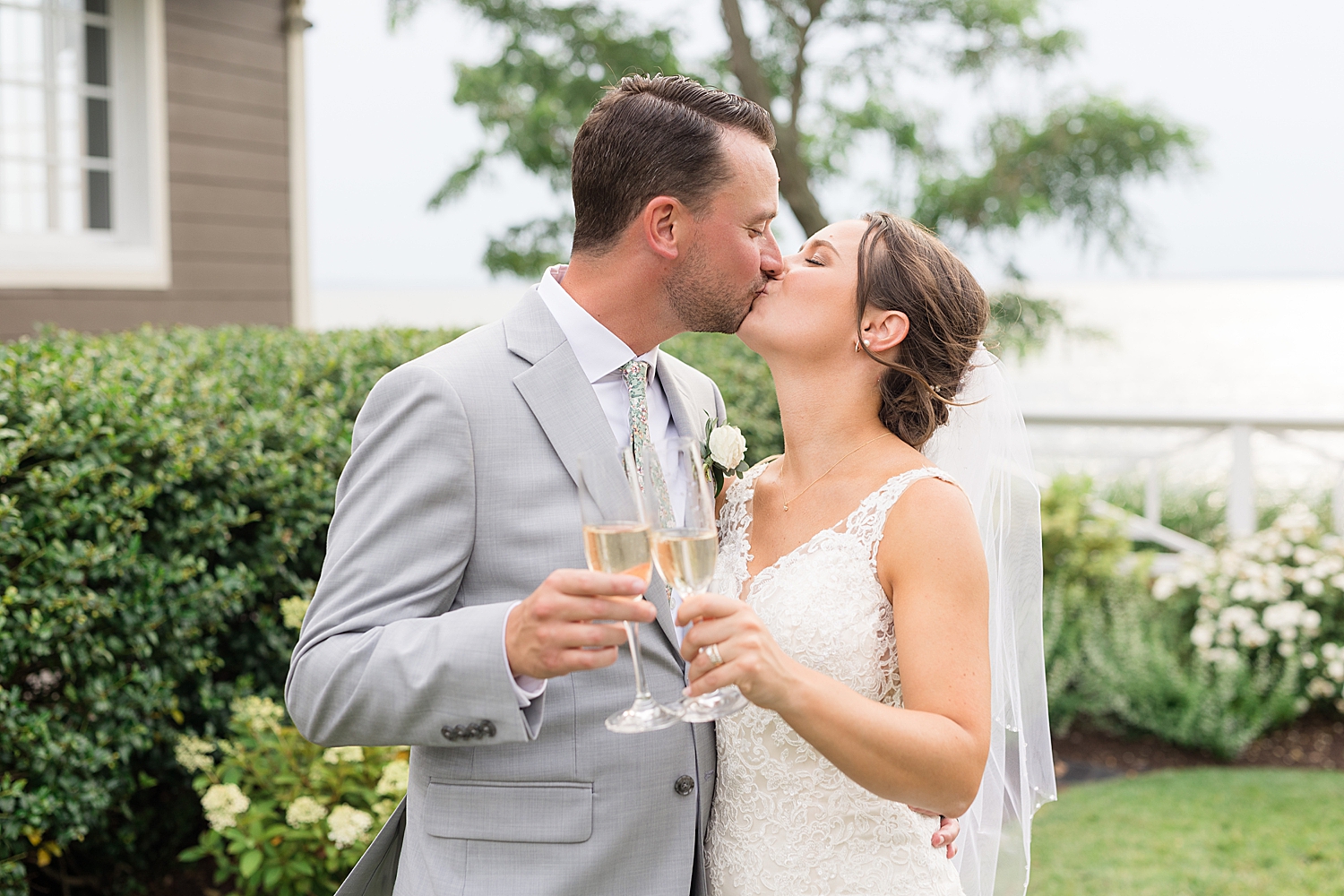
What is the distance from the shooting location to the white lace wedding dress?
91.2 inches

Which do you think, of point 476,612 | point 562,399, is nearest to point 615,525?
point 476,612

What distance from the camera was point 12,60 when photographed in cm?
718

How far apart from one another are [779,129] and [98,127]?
18.3 feet

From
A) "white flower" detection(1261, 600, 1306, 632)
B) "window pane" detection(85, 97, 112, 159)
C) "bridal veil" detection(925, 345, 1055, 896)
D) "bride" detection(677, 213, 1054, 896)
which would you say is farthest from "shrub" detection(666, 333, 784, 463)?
"window pane" detection(85, 97, 112, 159)

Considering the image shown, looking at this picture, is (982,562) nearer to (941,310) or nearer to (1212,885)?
(941,310)

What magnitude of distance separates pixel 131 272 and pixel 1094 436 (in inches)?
344

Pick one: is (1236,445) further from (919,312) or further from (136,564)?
(136,564)

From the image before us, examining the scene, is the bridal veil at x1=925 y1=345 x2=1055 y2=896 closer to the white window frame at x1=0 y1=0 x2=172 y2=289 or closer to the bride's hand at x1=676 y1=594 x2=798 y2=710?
the bride's hand at x1=676 y1=594 x2=798 y2=710

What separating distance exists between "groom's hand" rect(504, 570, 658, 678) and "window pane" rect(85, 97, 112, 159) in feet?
24.7

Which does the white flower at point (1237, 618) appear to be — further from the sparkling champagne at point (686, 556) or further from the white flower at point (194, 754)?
the sparkling champagne at point (686, 556)

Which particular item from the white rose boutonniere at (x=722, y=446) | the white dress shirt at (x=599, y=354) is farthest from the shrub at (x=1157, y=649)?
the white dress shirt at (x=599, y=354)

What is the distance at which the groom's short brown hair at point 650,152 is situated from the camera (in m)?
2.34

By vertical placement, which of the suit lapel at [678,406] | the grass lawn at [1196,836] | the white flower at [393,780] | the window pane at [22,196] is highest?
the window pane at [22,196]

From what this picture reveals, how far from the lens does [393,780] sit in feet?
11.3
